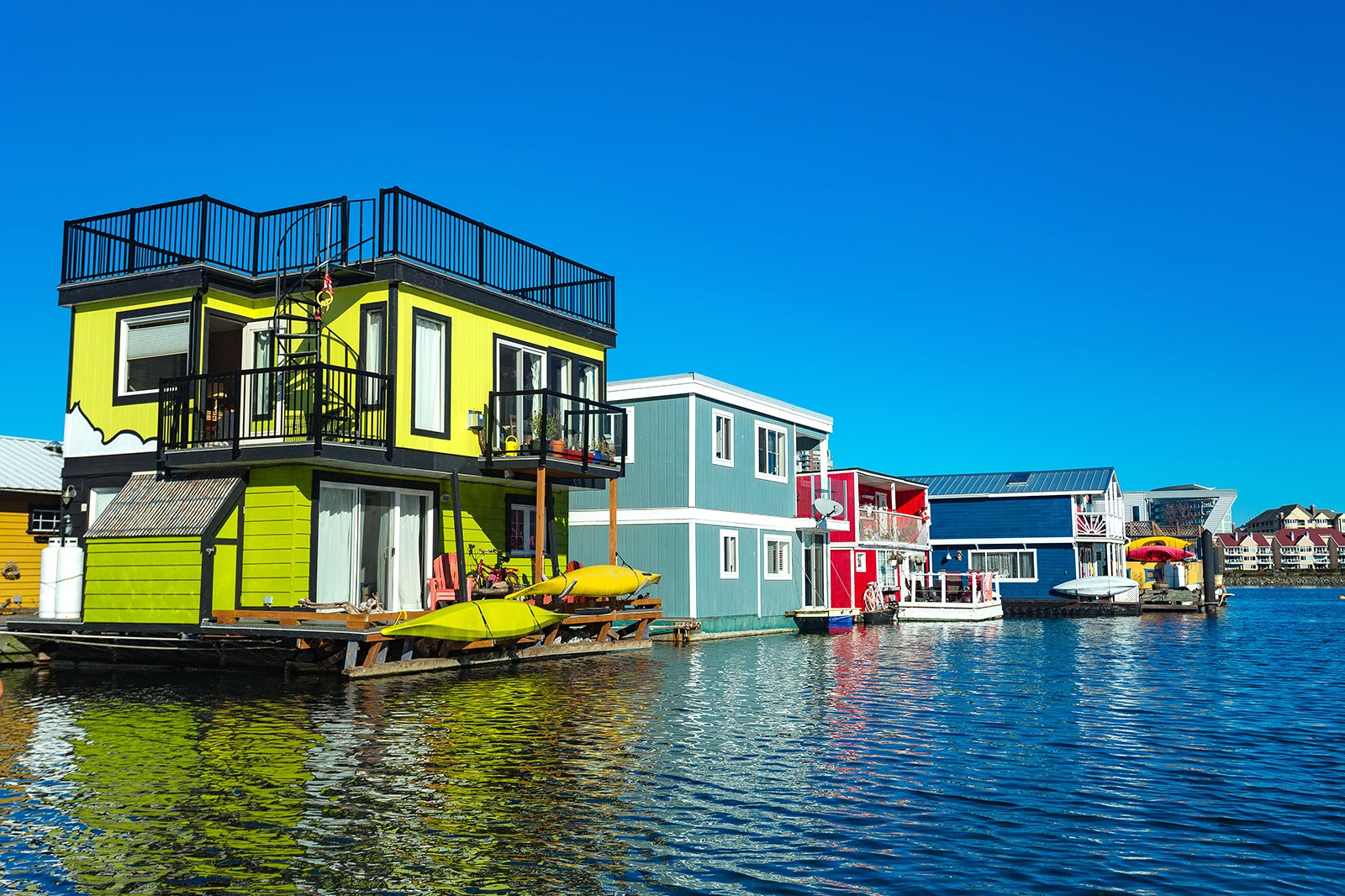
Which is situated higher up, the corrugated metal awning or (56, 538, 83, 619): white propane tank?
the corrugated metal awning

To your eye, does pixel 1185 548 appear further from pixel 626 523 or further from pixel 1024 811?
pixel 1024 811

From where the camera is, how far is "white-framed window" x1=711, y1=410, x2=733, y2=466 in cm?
3744

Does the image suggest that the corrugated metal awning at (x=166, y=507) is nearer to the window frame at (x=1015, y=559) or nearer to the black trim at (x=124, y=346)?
the black trim at (x=124, y=346)

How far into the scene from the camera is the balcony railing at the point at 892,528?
156ft

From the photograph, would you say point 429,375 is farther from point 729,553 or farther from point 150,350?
point 729,553

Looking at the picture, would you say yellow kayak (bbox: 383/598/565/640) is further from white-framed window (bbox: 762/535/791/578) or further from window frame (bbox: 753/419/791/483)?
window frame (bbox: 753/419/791/483)

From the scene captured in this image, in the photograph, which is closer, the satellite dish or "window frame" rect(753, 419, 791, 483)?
"window frame" rect(753, 419, 791, 483)

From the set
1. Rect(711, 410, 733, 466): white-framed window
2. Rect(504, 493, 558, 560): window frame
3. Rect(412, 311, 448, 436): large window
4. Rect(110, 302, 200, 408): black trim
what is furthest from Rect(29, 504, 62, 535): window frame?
Rect(711, 410, 733, 466): white-framed window

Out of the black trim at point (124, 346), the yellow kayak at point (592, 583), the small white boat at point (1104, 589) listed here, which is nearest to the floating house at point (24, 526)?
the black trim at point (124, 346)

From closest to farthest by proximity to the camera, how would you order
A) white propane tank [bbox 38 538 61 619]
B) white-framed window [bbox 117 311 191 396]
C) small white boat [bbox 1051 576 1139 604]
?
white propane tank [bbox 38 538 61 619], white-framed window [bbox 117 311 191 396], small white boat [bbox 1051 576 1139 604]

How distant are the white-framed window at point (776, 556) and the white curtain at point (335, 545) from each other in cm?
1824

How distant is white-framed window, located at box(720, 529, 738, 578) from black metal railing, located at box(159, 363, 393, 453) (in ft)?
48.1

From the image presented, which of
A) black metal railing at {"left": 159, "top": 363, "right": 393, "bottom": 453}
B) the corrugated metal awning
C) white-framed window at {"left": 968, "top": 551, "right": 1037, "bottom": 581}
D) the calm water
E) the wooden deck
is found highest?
black metal railing at {"left": 159, "top": 363, "right": 393, "bottom": 453}

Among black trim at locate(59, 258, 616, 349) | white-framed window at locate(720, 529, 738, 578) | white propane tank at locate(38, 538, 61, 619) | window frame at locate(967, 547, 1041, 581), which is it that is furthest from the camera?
window frame at locate(967, 547, 1041, 581)
